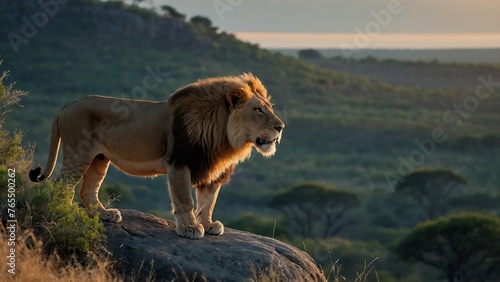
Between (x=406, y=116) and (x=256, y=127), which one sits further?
(x=406, y=116)

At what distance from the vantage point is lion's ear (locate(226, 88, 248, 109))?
7.52 m

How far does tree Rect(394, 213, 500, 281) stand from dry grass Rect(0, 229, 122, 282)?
20.0 meters

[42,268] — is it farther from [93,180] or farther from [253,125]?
[253,125]

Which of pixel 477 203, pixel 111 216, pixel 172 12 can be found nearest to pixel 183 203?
pixel 111 216

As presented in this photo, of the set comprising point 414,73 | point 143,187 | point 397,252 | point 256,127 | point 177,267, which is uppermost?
point 256,127

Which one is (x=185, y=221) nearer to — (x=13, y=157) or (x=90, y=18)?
(x=13, y=157)

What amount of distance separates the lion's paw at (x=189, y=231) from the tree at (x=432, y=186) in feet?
96.5

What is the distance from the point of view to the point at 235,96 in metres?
7.53

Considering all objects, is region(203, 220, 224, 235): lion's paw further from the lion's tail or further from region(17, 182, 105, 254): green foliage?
the lion's tail

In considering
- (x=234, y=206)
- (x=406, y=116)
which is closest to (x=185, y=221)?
(x=234, y=206)

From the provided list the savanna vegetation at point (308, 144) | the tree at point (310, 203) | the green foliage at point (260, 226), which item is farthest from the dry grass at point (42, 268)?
the tree at point (310, 203)

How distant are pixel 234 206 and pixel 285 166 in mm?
9006

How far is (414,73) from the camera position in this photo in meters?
92.8

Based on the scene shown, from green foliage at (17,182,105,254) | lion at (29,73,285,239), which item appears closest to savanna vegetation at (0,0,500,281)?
green foliage at (17,182,105,254)
